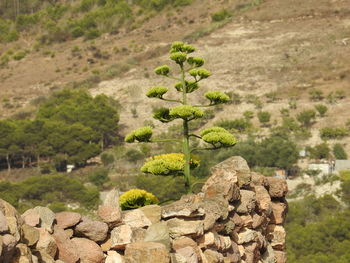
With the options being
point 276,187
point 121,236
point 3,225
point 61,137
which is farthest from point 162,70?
point 61,137

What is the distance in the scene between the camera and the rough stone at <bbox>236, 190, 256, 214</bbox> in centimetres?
908

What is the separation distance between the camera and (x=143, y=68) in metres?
81.6

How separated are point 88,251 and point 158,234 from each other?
0.74 meters

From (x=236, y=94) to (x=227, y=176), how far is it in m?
60.6

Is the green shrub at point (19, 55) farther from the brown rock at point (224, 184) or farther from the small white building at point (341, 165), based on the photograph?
the brown rock at point (224, 184)

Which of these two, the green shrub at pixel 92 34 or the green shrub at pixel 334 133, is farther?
the green shrub at pixel 92 34

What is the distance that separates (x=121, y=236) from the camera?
702 cm

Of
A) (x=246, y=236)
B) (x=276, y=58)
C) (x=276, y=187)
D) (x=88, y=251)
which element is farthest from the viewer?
(x=276, y=58)

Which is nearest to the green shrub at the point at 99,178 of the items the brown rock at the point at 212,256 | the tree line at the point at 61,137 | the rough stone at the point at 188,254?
the tree line at the point at 61,137

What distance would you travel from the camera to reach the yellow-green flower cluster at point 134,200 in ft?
32.7

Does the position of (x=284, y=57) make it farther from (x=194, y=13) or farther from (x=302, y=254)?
(x=302, y=254)

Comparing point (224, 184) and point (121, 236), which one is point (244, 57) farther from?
point (121, 236)

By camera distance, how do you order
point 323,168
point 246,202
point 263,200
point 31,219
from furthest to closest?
point 323,168
point 263,200
point 246,202
point 31,219

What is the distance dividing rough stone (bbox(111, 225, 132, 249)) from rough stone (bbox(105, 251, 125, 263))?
77mm
